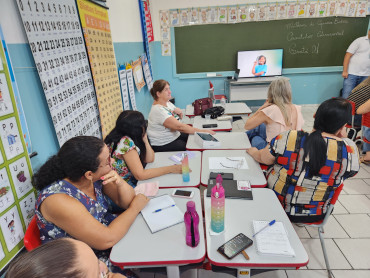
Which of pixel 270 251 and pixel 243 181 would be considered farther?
pixel 243 181

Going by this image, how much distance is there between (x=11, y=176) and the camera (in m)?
1.17

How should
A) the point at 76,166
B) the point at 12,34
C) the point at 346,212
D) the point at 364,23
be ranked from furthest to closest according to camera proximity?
the point at 364,23 → the point at 346,212 → the point at 12,34 → the point at 76,166

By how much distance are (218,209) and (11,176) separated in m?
1.04

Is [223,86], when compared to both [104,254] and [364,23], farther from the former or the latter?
[104,254]

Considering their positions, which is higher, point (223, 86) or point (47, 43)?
point (47, 43)

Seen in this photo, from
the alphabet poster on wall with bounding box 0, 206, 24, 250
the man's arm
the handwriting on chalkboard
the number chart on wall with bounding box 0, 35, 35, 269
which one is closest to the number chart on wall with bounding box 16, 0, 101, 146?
the number chart on wall with bounding box 0, 35, 35, 269

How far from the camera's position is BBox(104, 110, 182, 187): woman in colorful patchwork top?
5.96ft

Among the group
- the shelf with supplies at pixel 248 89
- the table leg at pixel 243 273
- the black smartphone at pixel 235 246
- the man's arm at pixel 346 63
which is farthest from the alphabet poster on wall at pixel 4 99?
the man's arm at pixel 346 63

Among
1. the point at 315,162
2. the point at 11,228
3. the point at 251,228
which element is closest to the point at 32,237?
the point at 11,228

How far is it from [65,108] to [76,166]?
75 centimetres

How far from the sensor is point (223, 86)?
5809 mm

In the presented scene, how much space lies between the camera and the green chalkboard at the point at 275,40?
5.23 meters

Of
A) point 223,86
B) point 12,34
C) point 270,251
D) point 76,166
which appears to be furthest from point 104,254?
point 223,86

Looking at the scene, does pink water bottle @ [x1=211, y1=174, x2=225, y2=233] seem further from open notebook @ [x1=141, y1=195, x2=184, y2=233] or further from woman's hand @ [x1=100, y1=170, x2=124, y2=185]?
woman's hand @ [x1=100, y1=170, x2=124, y2=185]
